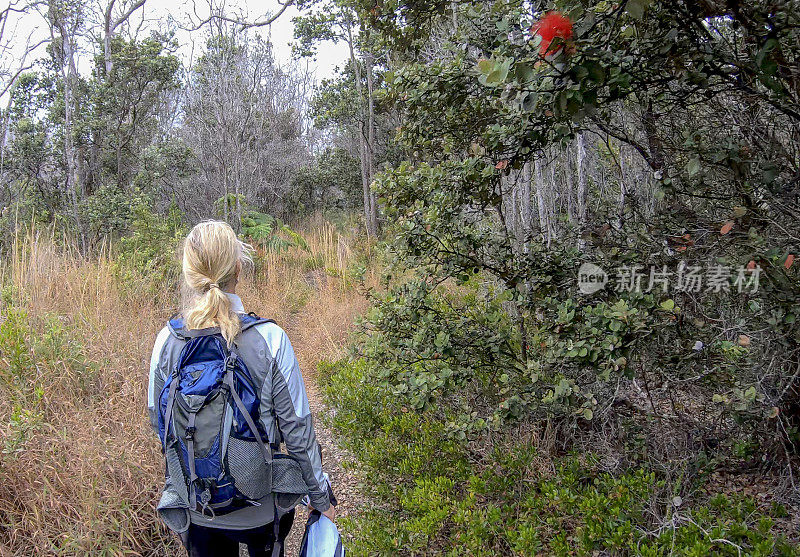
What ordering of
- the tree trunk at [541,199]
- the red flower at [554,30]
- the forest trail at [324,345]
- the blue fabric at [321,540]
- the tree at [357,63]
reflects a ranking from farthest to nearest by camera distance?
the tree at [357,63], the tree trunk at [541,199], the forest trail at [324,345], the blue fabric at [321,540], the red flower at [554,30]

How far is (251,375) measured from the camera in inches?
74.0

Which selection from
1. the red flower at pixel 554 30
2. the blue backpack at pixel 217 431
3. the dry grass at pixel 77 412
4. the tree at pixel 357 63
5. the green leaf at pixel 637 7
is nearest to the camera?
the green leaf at pixel 637 7

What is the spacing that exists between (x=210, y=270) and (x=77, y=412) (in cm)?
208

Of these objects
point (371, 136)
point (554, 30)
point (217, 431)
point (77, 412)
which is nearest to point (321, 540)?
point (217, 431)

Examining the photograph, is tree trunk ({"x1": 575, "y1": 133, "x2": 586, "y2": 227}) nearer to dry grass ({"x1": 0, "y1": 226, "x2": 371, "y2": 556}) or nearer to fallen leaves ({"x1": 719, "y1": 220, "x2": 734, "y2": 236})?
fallen leaves ({"x1": 719, "y1": 220, "x2": 734, "y2": 236})

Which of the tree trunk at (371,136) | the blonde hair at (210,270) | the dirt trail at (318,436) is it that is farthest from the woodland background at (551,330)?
the tree trunk at (371,136)

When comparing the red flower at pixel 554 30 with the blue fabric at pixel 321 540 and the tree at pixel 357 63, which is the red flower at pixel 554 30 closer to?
the blue fabric at pixel 321 540

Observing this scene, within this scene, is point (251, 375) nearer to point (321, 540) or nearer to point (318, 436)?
point (321, 540)

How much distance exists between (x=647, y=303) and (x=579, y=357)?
0.32m

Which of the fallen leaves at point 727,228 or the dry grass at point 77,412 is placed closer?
the fallen leaves at point 727,228

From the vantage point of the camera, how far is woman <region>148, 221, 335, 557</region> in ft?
6.18

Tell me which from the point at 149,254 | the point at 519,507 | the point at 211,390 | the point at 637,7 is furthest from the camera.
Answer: the point at 149,254

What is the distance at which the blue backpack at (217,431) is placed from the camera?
1.79 meters

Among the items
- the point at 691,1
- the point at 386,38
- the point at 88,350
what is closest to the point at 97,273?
the point at 88,350
